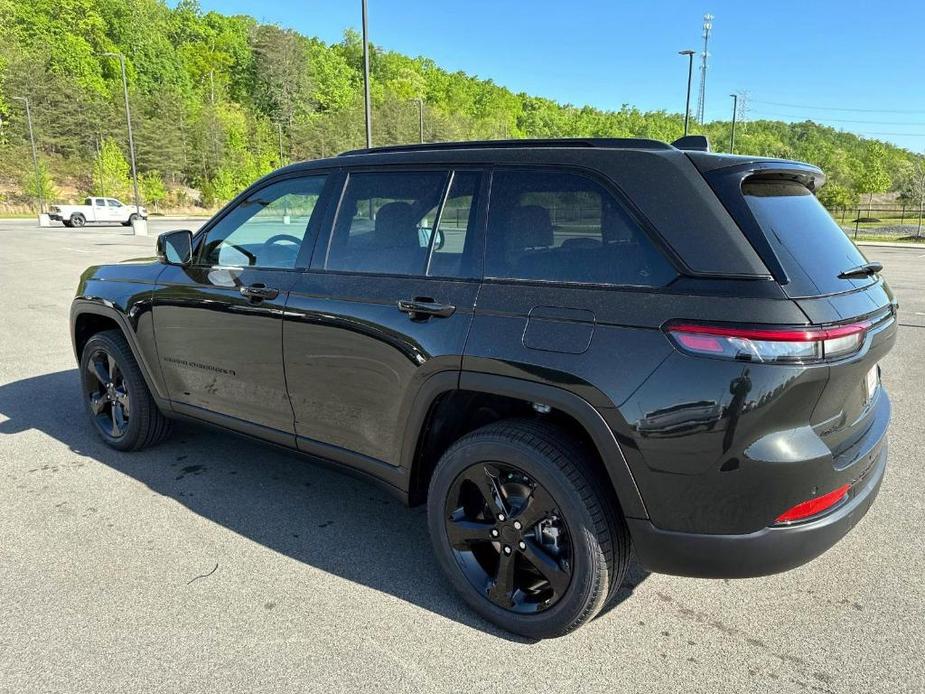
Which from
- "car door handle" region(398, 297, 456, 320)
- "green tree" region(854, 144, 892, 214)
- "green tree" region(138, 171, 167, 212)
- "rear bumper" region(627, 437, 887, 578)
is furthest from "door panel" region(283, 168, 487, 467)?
"green tree" region(854, 144, 892, 214)

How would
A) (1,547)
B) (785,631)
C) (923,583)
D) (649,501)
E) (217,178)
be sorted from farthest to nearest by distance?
1. (217,178)
2. (1,547)
3. (923,583)
4. (785,631)
5. (649,501)

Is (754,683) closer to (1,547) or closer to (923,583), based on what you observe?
(923,583)

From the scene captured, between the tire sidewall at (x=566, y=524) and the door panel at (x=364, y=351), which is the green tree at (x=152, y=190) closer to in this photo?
the door panel at (x=364, y=351)

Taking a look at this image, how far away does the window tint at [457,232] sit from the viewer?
263 cm

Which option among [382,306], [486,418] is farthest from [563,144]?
[486,418]

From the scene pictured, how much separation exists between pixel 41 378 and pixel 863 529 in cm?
Result: 654

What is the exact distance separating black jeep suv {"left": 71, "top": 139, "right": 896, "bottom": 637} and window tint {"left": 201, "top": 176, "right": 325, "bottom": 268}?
32mm

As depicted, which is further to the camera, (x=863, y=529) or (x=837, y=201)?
(x=837, y=201)

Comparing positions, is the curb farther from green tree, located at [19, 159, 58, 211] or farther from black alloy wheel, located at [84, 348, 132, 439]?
green tree, located at [19, 159, 58, 211]

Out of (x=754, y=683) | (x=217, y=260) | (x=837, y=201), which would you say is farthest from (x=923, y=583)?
(x=837, y=201)

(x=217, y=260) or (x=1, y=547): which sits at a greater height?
(x=217, y=260)

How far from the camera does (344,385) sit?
9.67ft

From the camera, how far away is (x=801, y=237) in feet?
7.43

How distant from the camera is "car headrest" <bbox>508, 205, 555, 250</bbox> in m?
2.48
